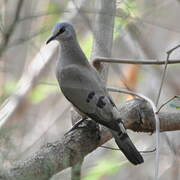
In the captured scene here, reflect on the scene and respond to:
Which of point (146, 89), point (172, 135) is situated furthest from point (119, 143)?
point (146, 89)

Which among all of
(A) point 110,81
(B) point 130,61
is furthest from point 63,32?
(A) point 110,81

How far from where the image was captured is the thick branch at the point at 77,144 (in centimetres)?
253

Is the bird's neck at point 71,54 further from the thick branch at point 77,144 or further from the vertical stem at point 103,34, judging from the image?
the thick branch at point 77,144

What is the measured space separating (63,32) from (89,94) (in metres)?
0.60

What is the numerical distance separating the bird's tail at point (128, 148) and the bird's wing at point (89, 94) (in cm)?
9

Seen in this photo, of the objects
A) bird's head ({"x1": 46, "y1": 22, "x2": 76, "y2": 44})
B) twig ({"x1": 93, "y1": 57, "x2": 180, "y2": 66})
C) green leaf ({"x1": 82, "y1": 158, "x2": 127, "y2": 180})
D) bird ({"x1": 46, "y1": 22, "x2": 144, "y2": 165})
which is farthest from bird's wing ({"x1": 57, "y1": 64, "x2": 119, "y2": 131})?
green leaf ({"x1": 82, "y1": 158, "x2": 127, "y2": 180})

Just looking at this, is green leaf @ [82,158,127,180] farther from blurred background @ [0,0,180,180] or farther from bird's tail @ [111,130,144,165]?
bird's tail @ [111,130,144,165]

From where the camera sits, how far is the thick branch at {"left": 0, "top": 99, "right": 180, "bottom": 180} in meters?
2.53

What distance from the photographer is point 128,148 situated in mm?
3332

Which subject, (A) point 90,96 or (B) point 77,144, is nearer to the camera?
(B) point 77,144

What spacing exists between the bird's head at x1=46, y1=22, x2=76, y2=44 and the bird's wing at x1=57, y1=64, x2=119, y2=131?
30cm

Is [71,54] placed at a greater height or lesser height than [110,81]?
greater

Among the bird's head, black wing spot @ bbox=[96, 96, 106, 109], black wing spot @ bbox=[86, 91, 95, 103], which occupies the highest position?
the bird's head

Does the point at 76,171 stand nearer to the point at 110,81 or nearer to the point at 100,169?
the point at 100,169
